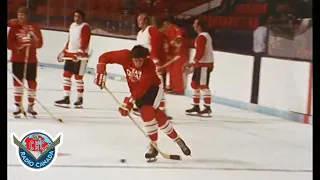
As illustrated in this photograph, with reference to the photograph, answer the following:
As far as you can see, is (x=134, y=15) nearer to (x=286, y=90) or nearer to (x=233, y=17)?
(x=233, y=17)

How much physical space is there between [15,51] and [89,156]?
58cm

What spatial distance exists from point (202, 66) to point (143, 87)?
0.96ft

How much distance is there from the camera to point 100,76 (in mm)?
→ 2301

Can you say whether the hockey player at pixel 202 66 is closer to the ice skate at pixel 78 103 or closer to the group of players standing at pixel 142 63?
the group of players standing at pixel 142 63

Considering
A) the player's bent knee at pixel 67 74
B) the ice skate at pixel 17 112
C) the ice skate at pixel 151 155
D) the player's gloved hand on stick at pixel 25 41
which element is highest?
the player's gloved hand on stick at pixel 25 41

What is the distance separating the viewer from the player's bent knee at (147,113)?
2.34 meters

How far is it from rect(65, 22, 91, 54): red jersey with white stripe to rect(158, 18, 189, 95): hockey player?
0.36 m

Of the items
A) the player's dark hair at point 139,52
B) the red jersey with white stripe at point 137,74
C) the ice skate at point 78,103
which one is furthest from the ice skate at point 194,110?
the ice skate at point 78,103

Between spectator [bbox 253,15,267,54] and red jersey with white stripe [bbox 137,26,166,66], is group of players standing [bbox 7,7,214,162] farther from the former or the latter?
spectator [bbox 253,15,267,54]

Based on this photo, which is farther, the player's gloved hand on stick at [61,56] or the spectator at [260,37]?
the spectator at [260,37]

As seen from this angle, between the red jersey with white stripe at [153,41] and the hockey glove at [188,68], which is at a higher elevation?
the red jersey with white stripe at [153,41]

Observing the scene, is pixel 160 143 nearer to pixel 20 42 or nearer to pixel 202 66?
pixel 202 66

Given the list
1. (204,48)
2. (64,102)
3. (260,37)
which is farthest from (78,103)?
(260,37)

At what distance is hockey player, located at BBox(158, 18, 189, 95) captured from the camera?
2.36 m
